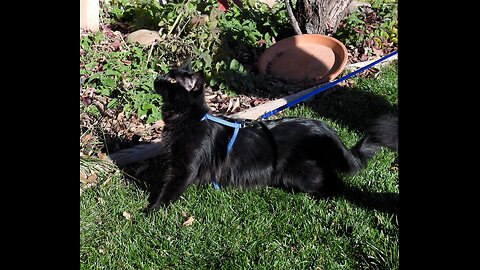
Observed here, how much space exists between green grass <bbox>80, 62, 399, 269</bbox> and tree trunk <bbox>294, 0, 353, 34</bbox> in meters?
3.35

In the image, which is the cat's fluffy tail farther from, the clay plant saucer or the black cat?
the clay plant saucer

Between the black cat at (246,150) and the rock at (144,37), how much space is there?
292 centimetres

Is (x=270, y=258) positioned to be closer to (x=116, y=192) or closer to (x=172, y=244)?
(x=172, y=244)

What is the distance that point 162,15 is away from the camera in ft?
23.5

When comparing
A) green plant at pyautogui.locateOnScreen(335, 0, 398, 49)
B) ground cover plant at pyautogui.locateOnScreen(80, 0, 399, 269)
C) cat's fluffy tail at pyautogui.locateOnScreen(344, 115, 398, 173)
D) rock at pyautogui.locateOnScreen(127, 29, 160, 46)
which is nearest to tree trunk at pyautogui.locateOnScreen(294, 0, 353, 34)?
green plant at pyautogui.locateOnScreen(335, 0, 398, 49)

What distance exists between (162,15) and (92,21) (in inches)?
35.6

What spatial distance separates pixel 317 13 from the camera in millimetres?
7410

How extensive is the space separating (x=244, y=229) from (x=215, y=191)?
1.94 ft

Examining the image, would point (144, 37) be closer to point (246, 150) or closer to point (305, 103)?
point (305, 103)

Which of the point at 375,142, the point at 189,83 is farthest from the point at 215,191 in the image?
the point at 375,142

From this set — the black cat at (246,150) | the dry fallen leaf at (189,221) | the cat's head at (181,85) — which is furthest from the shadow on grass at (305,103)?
the cat's head at (181,85)
